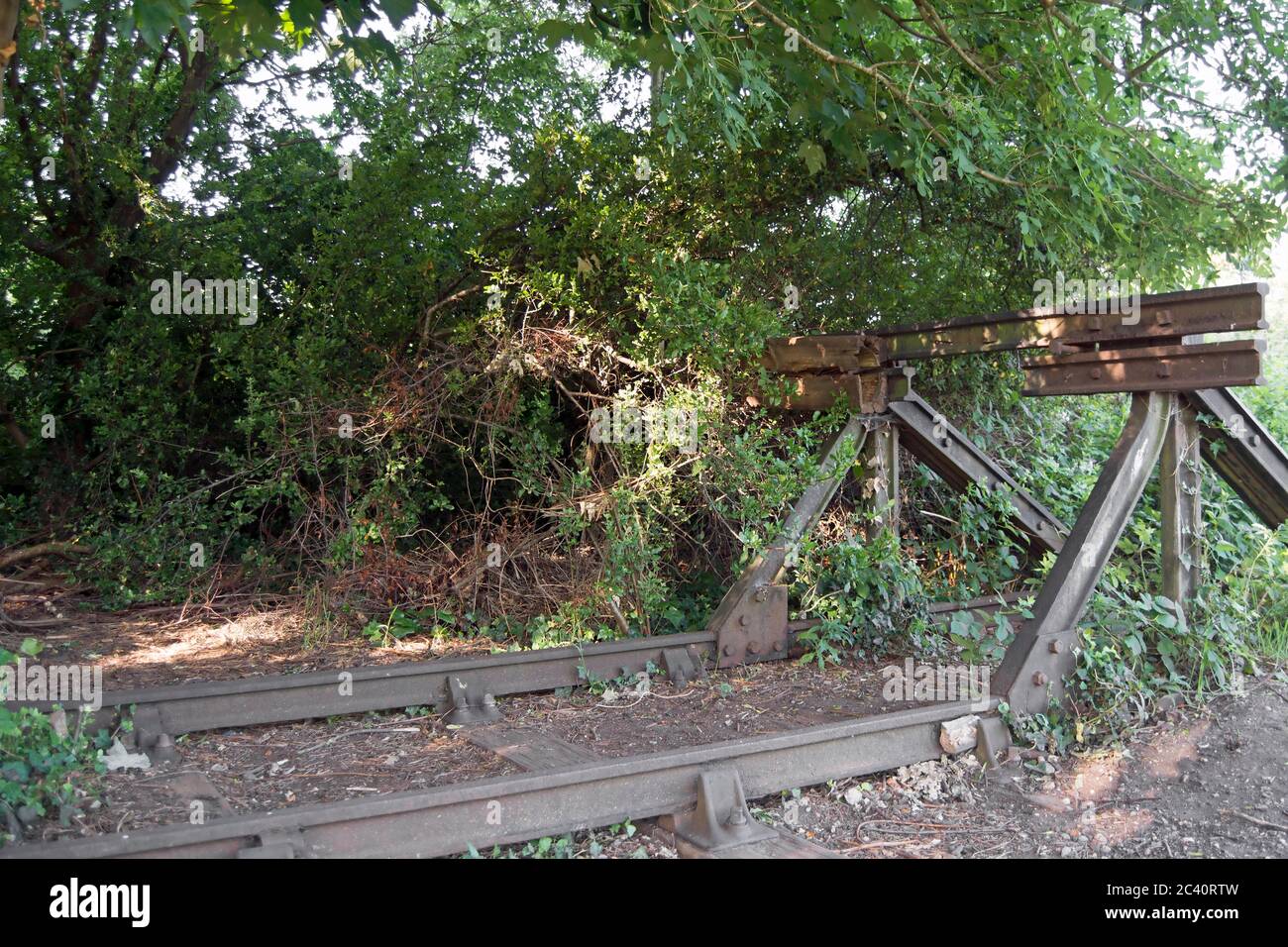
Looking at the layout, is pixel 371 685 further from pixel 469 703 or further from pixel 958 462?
pixel 958 462

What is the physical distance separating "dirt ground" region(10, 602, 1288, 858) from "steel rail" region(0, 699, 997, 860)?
118 mm

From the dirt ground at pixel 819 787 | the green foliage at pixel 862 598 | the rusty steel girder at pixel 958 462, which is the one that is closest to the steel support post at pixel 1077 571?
the dirt ground at pixel 819 787

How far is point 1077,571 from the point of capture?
6.04m

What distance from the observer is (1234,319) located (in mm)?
5660

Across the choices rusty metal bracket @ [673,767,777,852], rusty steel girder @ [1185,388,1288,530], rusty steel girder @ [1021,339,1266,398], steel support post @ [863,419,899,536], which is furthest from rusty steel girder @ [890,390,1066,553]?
rusty metal bracket @ [673,767,777,852]

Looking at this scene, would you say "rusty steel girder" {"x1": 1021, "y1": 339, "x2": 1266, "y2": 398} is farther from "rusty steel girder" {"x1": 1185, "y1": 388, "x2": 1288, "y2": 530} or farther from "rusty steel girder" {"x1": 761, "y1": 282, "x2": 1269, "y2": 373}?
"rusty steel girder" {"x1": 1185, "y1": 388, "x2": 1288, "y2": 530}

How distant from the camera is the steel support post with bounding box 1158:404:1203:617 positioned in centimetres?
639

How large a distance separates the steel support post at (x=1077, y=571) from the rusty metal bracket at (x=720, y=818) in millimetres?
1981

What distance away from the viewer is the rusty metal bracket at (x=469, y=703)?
606cm

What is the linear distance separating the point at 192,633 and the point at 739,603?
430cm

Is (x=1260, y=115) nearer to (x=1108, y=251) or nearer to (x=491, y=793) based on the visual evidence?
(x=1108, y=251)

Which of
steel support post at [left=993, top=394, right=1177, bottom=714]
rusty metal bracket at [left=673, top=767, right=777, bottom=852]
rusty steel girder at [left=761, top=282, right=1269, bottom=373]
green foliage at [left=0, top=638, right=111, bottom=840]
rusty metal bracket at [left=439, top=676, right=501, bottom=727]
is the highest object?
rusty steel girder at [left=761, top=282, right=1269, bottom=373]

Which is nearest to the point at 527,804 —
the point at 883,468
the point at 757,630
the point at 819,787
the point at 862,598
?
the point at 819,787
